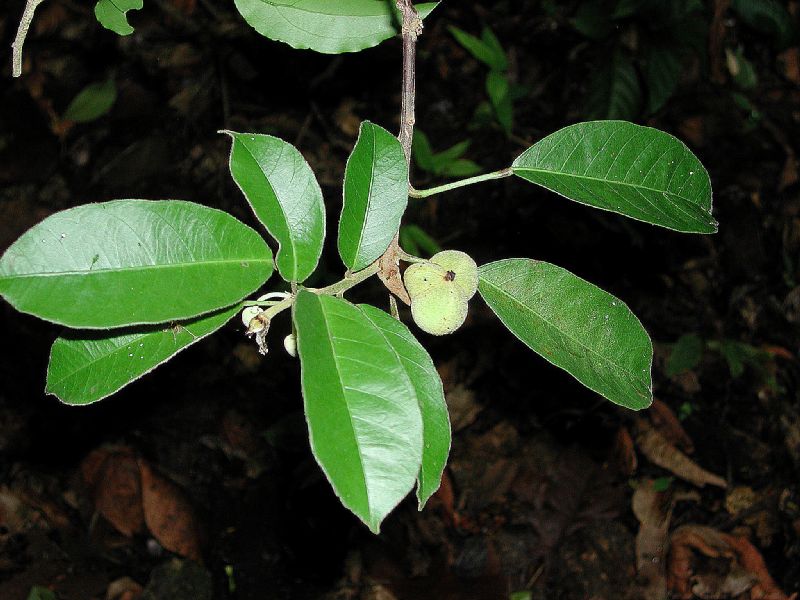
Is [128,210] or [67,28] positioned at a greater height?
[128,210]

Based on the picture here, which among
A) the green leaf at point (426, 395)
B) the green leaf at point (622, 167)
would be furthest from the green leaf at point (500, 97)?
the green leaf at point (426, 395)

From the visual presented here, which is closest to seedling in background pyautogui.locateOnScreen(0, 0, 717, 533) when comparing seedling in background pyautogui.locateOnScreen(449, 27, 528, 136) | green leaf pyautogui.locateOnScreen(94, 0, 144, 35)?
green leaf pyautogui.locateOnScreen(94, 0, 144, 35)

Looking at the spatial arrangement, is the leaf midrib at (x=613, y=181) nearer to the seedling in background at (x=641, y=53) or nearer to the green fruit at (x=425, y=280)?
the green fruit at (x=425, y=280)

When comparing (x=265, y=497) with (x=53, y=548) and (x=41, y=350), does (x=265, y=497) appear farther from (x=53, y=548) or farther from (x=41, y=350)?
(x=41, y=350)

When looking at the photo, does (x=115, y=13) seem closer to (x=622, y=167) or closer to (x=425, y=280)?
(x=425, y=280)

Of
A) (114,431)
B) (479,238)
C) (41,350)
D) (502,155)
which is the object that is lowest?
(114,431)

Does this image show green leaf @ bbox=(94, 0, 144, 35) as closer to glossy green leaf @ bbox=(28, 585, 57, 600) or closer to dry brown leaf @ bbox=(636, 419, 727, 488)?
glossy green leaf @ bbox=(28, 585, 57, 600)

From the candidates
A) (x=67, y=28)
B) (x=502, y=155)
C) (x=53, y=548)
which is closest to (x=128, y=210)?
(x=53, y=548)
